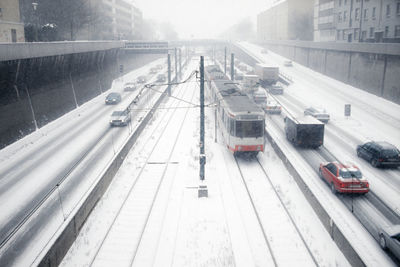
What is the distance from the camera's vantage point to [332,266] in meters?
12.1

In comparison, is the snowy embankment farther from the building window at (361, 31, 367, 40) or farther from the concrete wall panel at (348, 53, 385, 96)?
the building window at (361, 31, 367, 40)

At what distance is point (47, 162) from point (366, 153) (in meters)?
21.3

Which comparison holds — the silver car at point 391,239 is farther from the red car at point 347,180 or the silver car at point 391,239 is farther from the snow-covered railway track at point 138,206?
the snow-covered railway track at point 138,206

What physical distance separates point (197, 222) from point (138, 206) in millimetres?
3454

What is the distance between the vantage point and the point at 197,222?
1548cm

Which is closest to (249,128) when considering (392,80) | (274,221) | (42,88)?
(274,221)

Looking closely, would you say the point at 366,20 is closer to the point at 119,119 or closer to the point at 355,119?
the point at 355,119

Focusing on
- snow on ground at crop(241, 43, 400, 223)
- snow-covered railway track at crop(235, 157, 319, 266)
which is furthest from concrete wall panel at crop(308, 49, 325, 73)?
snow-covered railway track at crop(235, 157, 319, 266)

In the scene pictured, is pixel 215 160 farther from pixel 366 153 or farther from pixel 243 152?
pixel 366 153

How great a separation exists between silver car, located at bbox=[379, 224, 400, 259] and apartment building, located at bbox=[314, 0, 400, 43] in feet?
141

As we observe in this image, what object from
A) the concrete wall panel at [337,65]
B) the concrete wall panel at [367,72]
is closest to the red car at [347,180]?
the concrete wall panel at [367,72]

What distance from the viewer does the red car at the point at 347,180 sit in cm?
1698

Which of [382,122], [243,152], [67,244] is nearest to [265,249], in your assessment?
[67,244]

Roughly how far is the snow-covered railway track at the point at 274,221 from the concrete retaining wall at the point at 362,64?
23.8 meters
